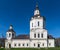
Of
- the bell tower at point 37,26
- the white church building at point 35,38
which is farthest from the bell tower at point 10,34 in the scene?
the bell tower at point 37,26

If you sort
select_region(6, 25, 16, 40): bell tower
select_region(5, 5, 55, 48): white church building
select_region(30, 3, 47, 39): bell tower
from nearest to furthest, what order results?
select_region(5, 5, 55, 48): white church building
select_region(30, 3, 47, 39): bell tower
select_region(6, 25, 16, 40): bell tower

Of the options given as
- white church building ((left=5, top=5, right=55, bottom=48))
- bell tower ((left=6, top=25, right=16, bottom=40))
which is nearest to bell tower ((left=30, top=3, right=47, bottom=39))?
white church building ((left=5, top=5, right=55, bottom=48))

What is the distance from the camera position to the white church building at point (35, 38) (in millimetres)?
70500

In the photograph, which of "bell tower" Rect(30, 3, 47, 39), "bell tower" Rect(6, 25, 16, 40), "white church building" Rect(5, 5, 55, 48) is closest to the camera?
"white church building" Rect(5, 5, 55, 48)

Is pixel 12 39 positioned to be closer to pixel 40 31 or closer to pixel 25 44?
pixel 25 44

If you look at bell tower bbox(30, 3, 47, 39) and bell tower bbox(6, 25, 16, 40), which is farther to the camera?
bell tower bbox(6, 25, 16, 40)

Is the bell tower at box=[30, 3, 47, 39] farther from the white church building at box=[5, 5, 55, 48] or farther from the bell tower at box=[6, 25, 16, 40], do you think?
the bell tower at box=[6, 25, 16, 40]

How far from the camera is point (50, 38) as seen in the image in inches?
2800

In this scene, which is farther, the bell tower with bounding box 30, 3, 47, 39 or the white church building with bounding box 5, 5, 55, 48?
the bell tower with bounding box 30, 3, 47, 39

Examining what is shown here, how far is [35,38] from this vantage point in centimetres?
7100

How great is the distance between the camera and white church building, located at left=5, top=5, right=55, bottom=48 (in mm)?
70500

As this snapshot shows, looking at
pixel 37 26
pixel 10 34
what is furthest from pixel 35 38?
pixel 10 34

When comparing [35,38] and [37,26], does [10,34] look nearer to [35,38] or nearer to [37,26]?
[35,38]

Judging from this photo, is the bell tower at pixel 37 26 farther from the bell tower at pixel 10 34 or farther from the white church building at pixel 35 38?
the bell tower at pixel 10 34
